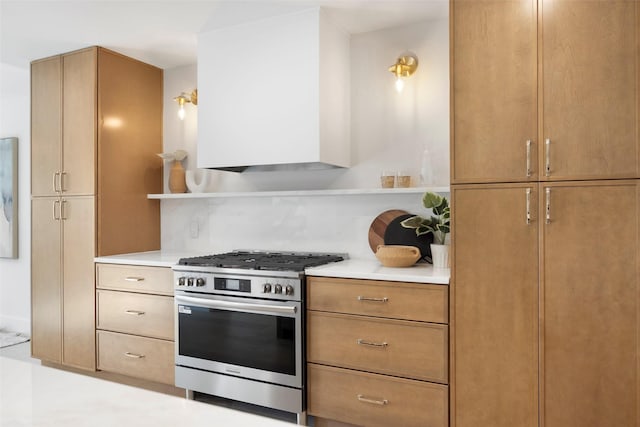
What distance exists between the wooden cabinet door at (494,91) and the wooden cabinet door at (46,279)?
298 centimetres

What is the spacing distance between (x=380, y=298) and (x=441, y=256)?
470 mm

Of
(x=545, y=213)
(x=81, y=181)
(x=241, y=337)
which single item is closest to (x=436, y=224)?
(x=545, y=213)

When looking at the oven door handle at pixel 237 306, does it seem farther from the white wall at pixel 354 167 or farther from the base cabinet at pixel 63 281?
the base cabinet at pixel 63 281

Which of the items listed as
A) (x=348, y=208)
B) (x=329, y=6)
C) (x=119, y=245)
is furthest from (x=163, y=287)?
(x=329, y=6)

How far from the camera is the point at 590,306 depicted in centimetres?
210

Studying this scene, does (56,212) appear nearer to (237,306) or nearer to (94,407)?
(237,306)

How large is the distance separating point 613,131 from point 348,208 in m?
1.63

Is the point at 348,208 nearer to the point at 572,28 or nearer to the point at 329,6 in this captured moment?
the point at 329,6

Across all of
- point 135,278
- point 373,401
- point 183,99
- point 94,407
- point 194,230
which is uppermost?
point 183,99

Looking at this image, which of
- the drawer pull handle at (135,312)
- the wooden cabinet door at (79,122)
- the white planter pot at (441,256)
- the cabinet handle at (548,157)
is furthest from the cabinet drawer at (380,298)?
the wooden cabinet door at (79,122)

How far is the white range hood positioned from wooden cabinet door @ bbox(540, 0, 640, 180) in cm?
124

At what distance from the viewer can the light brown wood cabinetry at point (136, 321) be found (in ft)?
10.4

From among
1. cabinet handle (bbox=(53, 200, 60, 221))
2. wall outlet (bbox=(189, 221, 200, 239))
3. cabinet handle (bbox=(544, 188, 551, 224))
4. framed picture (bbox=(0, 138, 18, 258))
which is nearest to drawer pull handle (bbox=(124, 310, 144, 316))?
wall outlet (bbox=(189, 221, 200, 239))

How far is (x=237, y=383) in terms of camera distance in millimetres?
2824
